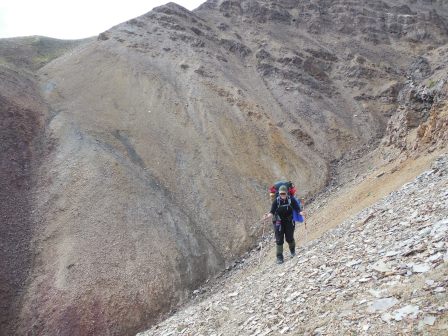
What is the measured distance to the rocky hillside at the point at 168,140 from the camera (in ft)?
70.1

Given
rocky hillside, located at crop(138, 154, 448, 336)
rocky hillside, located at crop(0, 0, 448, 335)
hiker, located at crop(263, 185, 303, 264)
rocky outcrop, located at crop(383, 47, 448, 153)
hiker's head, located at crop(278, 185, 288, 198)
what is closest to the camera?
rocky hillside, located at crop(138, 154, 448, 336)

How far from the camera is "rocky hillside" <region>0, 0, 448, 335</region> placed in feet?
70.1

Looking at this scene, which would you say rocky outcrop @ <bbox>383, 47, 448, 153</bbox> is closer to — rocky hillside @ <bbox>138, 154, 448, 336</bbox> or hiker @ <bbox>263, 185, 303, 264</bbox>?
rocky hillside @ <bbox>138, 154, 448, 336</bbox>

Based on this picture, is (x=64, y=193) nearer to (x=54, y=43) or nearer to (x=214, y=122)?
(x=214, y=122)

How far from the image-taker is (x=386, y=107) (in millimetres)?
52438

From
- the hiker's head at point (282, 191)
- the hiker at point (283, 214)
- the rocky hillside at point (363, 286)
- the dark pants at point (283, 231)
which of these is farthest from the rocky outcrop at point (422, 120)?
the hiker's head at point (282, 191)

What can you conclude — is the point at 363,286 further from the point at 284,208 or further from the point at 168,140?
the point at 168,140

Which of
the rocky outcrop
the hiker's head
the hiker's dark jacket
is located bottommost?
the rocky outcrop

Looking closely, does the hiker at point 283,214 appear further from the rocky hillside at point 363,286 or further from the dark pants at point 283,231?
the rocky hillside at point 363,286

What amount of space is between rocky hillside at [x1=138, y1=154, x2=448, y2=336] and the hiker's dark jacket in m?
1.38

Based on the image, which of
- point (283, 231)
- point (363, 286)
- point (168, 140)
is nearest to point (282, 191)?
point (283, 231)

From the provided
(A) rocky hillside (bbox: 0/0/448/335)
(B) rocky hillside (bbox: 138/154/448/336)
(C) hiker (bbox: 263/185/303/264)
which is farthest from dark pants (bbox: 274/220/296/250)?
(A) rocky hillside (bbox: 0/0/448/335)

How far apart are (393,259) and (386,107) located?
48743 millimetres

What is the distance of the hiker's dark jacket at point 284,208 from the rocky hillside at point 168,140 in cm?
1066
